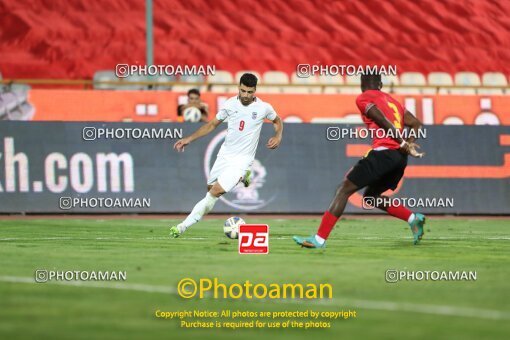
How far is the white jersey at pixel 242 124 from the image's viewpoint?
15.9 meters

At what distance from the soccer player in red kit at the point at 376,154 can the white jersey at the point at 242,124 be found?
6.47 feet

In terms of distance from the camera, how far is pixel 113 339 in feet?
23.4

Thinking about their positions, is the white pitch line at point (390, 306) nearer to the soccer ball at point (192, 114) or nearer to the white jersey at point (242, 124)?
the white jersey at point (242, 124)

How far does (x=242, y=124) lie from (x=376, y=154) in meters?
2.29

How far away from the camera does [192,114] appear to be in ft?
81.7

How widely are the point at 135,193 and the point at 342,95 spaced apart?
6.66 m

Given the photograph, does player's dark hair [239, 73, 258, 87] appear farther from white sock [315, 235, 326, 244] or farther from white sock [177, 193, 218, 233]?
white sock [315, 235, 326, 244]

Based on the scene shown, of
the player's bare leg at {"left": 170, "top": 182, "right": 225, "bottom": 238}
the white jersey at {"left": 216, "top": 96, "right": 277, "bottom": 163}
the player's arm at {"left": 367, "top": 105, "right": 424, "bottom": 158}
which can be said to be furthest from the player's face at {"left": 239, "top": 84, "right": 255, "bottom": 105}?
the player's arm at {"left": 367, "top": 105, "right": 424, "bottom": 158}

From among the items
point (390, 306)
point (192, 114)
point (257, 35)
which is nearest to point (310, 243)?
point (390, 306)

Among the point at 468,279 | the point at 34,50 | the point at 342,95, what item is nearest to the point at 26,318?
the point at 468,279

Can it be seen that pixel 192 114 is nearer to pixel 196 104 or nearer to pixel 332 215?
pixel 196 104

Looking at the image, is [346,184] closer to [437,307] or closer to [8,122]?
[437,307]

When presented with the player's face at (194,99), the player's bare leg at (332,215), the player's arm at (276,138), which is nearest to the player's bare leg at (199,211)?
the player's arm at (276,138)

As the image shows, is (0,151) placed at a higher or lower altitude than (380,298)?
higher
